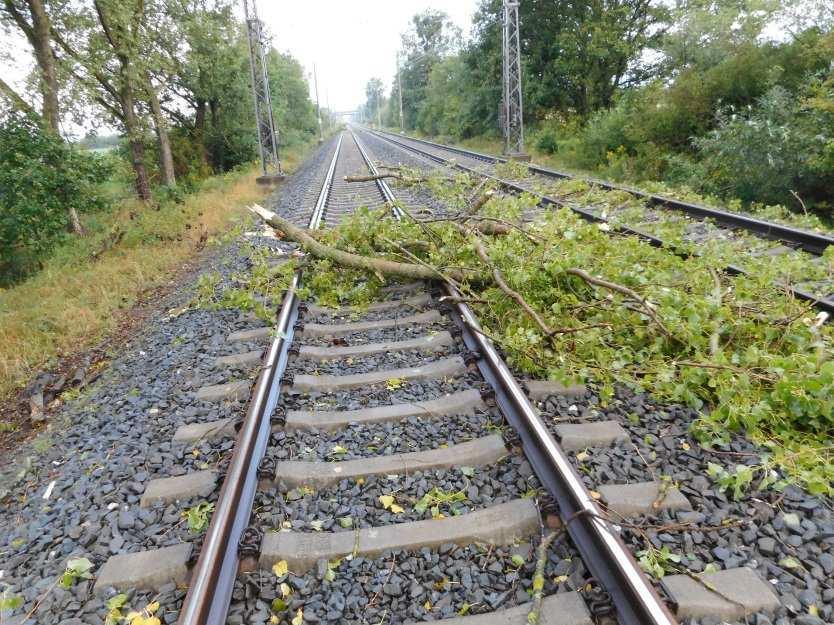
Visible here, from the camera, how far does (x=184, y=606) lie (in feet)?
6.16

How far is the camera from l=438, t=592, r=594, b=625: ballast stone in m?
1.83

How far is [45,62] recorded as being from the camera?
1159cm

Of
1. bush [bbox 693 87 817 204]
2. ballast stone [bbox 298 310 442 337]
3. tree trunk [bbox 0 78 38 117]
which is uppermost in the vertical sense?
tree trunk [bbox 0 78 38 117]

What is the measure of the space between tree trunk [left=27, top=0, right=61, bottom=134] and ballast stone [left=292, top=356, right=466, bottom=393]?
458 inches

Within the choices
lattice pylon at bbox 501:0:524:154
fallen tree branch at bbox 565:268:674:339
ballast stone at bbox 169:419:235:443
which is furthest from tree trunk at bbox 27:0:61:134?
lattice pylon at bbox 501:0:524:154

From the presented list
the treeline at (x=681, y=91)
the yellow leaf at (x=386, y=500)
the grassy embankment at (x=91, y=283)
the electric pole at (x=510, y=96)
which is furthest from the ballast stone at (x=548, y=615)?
the electric pole at (x=510, y=96)

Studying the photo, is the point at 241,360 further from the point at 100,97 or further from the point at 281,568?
the point at 100,97

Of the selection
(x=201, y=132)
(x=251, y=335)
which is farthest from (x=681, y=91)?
(x=201, y=132)

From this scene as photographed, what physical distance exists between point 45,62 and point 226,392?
485 inches

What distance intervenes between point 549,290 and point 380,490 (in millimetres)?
2435

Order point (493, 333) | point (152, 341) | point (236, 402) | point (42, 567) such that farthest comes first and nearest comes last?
point (152, 341) < point (493, 333) < point (236, 402) < point (42, 567)

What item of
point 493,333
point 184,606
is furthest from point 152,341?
point 184,606

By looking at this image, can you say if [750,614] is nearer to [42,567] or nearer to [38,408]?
[42,567]

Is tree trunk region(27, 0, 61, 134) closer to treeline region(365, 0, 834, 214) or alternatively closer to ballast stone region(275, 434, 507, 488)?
ballast stone region(275, 434, 507, 488)
